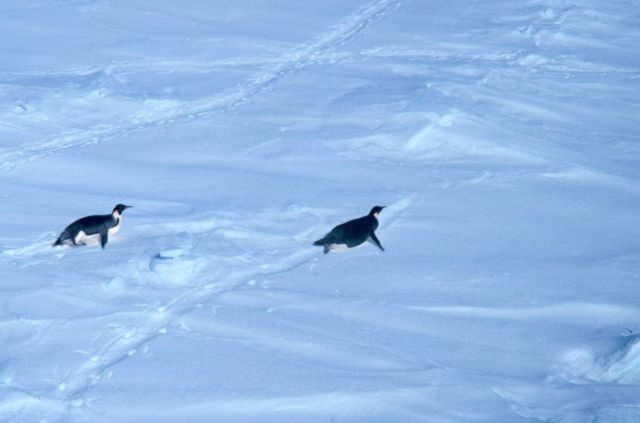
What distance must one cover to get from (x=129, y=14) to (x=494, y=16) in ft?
18.7

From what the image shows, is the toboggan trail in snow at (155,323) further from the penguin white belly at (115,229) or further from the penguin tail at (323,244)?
the penguin white belly at (115,229)

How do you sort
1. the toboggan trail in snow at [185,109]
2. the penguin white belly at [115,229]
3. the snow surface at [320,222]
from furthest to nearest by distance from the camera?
the toboggan trail in snow at [185,109] → the penguin white belly at [115,229] → the snow surface at [320,222]

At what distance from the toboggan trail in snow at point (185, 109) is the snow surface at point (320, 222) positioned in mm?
40

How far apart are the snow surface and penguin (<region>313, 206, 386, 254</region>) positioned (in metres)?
0.10

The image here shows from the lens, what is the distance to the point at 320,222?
6289 mm

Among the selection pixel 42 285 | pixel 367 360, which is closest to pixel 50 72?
pixel 42 285

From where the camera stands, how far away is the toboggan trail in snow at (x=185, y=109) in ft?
25.6

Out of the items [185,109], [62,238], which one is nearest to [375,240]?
[62,238]

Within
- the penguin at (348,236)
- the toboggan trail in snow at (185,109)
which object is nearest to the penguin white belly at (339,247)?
the penguin at (348,236)

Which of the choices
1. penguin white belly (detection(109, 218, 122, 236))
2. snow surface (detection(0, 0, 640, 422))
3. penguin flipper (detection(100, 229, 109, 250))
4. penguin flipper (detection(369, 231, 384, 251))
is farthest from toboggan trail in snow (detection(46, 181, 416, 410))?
penguin white belly (detection(109, 218, 122, 236))

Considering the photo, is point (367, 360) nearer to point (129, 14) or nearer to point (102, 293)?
point (102, 293)

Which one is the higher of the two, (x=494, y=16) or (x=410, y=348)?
(x=494, y=16)

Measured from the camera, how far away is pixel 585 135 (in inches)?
315

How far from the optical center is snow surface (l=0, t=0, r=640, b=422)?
166 inches
